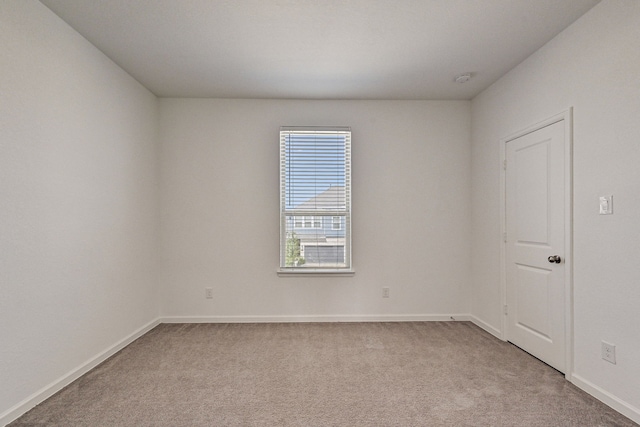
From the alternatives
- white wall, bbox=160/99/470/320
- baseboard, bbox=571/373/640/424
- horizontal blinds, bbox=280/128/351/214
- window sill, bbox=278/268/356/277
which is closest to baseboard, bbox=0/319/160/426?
white wall, bbox=160/99/470/320

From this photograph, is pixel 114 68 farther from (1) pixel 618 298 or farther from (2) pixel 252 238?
(1) pixel 618 298

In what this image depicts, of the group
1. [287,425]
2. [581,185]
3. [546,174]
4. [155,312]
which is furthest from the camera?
[155,312]

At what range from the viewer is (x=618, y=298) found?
2.35m

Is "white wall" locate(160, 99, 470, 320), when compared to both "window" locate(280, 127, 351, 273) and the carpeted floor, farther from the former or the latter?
the carpeted floor

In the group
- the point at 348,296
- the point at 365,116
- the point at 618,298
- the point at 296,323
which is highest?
the point at 365,116

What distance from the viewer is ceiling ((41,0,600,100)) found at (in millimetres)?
2541

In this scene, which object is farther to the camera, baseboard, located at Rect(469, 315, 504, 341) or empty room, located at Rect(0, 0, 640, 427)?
baseboard, located at Rect(469, 315, 504, 341)

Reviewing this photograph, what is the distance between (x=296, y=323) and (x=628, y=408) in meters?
3.06

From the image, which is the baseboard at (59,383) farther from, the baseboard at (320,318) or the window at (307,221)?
the window at (307,221)

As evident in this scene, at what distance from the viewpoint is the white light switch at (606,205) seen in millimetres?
2416

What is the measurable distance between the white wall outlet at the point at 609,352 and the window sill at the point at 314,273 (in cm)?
250

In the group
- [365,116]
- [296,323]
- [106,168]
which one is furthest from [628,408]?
[106,168]

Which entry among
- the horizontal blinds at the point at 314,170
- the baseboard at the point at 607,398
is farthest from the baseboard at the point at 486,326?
the horizontal blinds at the point at 314,170

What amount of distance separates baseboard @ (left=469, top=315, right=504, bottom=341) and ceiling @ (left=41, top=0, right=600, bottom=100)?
105 inches
